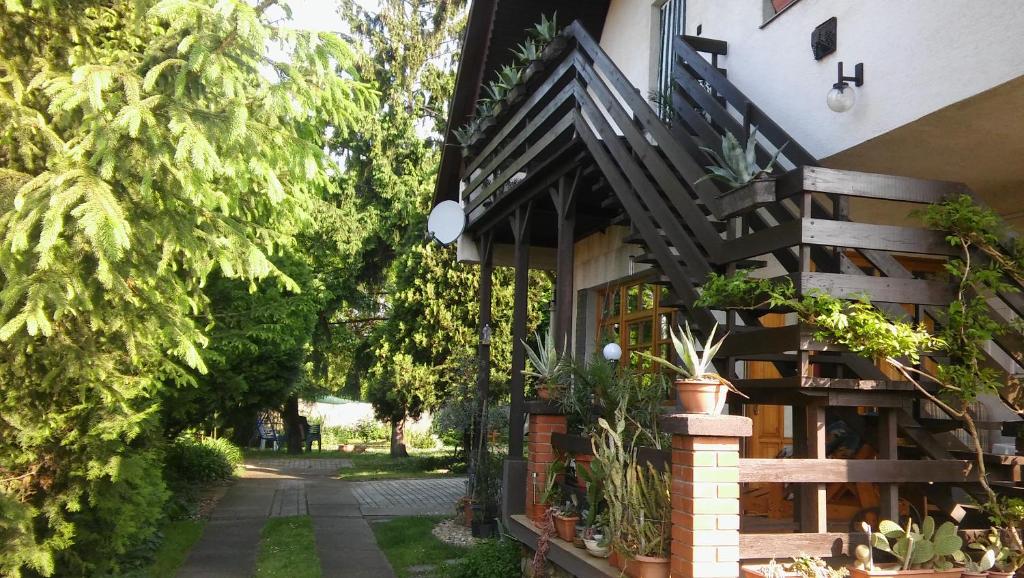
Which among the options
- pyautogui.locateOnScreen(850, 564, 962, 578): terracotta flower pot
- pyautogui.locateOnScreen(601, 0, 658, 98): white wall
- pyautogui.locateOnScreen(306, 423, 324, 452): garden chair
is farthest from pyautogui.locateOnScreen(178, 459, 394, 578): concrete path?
pyautogui.locateOnScreen(306, 423, 324, 452): garden chair

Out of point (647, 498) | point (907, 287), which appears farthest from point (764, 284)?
point (647, 498)

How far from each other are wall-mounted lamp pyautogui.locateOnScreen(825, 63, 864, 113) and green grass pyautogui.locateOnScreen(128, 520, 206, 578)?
712 cm

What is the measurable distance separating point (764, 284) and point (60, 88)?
4274mm

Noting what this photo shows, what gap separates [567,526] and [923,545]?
8.41ft

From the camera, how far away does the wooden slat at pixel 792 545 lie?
13.3 feet

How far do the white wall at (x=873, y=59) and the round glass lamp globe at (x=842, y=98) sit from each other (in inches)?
1.9

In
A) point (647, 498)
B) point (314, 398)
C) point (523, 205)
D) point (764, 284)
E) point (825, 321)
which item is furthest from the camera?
point (314, 398)

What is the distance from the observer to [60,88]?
4.82 metres

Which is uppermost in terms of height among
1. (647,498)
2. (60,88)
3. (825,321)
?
(60,88)

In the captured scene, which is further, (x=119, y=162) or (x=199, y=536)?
(x=199, y=536)

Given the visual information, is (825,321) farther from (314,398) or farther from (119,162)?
(314,398)

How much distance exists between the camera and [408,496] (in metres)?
14.3

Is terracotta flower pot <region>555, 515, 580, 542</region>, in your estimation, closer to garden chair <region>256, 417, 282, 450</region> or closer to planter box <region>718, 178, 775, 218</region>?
planter box <region>718, 178, 775, 218</region>

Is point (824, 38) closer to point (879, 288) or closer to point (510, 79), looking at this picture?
point (879, 288)
